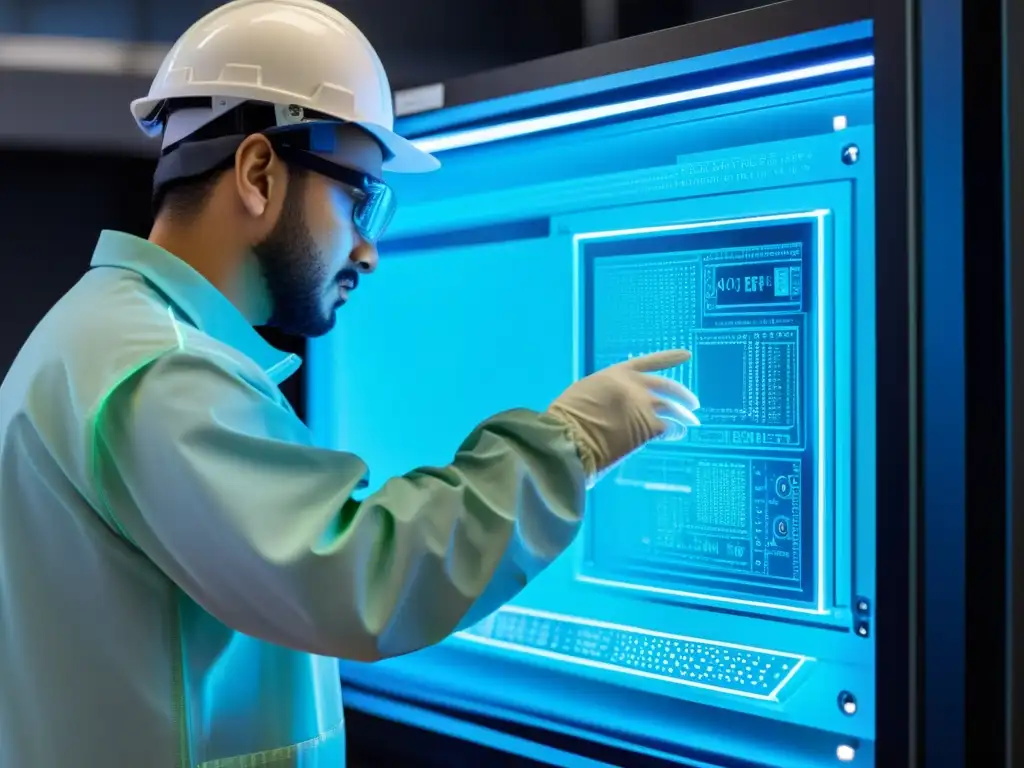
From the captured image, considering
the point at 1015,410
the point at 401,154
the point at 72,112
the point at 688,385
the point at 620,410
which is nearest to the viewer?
the point at 1015,410

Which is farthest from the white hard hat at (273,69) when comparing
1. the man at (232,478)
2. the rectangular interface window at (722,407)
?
the rectangular interface window at (722,407)

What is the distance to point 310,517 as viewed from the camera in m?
0.80

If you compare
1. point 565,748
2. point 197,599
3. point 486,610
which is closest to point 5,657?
point 197,599

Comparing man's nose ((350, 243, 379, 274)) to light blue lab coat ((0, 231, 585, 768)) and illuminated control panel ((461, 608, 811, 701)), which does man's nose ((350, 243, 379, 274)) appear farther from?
illuminated control panel ((461, 608, 811, 701))

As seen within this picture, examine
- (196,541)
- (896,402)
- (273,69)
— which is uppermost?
(273,69)

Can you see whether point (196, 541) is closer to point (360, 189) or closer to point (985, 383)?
point (360, 189)

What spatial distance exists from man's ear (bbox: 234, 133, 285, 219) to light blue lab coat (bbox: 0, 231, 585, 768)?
0.10 meters

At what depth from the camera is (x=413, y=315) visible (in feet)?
4.24

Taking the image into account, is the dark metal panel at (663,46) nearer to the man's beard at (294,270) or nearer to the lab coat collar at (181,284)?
the man's beard at (294,270)

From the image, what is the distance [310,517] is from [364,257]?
1.19 feet

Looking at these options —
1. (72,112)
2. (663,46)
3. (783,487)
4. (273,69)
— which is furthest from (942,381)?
(72,112)

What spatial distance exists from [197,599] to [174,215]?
40 centimetres

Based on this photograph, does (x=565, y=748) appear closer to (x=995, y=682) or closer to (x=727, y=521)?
(x=727, y=521)

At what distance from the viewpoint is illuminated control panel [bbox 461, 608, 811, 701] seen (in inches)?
37.9
